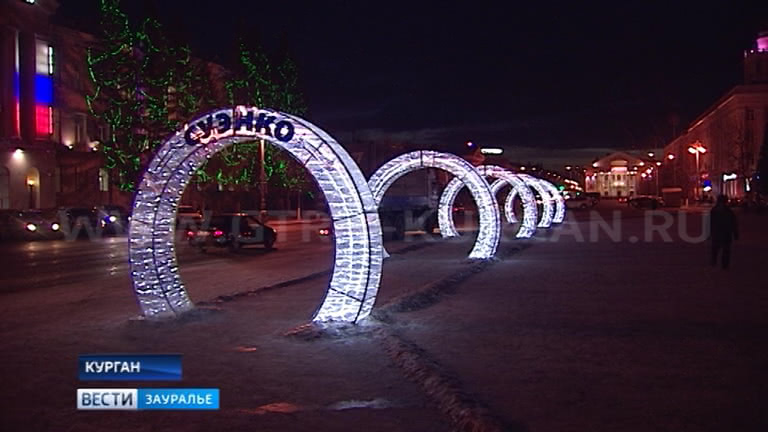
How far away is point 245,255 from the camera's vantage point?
2919 centimetres

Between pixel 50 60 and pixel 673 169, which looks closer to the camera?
pixel 50 60

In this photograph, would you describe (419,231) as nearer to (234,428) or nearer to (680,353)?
(680,353)

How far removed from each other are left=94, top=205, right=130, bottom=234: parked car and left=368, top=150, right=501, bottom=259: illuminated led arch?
73.5 feet

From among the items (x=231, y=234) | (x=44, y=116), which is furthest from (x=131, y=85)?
(x=231, y=234)

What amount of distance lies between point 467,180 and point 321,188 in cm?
1546

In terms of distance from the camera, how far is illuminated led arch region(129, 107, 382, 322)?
12.9 metres

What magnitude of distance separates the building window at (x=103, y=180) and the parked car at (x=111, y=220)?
38.4 feet

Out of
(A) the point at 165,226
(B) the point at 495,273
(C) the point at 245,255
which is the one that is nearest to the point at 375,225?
(A) the point at 165,226

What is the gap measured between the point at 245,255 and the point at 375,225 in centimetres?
1658

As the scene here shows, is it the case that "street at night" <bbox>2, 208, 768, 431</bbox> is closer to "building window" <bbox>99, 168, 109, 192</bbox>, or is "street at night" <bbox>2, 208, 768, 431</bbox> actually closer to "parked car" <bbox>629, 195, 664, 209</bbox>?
"building window" <bbox>99, 168, 109, 192</bbox>

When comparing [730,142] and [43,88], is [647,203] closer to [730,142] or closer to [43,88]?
[730,142]

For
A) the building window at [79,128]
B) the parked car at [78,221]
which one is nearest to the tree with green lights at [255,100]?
the building window at [79,128]

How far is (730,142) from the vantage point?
4149 inches

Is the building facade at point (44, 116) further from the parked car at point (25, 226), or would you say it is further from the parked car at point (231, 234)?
the parked car at point (231, 234)
